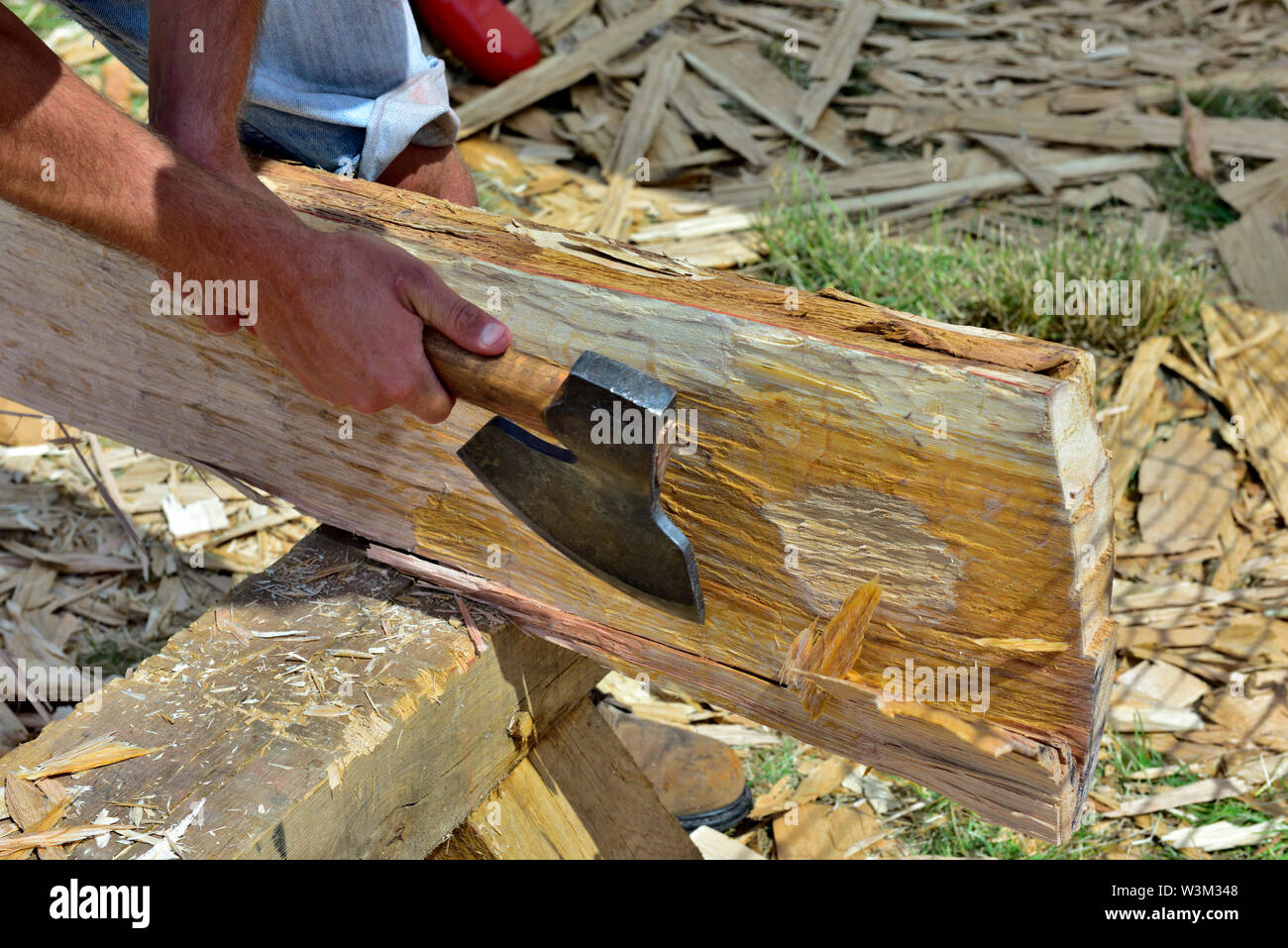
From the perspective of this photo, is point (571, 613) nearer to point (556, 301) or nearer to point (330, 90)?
point (556, 301)

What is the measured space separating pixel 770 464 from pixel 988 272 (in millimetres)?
2628

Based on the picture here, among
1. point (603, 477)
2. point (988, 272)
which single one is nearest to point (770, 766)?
point (603, 477)

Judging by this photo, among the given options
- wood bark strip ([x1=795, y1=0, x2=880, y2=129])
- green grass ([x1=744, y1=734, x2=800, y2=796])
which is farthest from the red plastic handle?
green grass ([x1=744, y1=734, x2=800, y2=796])

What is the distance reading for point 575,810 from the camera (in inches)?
82.5

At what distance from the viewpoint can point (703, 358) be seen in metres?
1.61

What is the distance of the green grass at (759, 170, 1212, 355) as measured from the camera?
3.81 m

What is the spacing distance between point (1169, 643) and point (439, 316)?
2426 millimetres

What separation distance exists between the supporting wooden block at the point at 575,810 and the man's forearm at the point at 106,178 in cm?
105

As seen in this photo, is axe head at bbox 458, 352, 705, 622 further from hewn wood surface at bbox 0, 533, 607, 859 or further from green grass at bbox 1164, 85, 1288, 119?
green grass at bbox 1164, 85, 1288, 119

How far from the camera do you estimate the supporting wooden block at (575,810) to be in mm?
1995

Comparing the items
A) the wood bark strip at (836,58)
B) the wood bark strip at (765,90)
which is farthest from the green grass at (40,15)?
the wood bark strip at (836,58)

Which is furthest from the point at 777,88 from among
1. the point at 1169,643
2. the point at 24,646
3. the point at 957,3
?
the point at 24,646

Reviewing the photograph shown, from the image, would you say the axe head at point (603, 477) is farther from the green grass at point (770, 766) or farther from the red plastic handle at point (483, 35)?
the red plastic handle at point (483, 35)

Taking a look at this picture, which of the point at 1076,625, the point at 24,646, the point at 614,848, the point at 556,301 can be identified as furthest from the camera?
the point at 24,646
